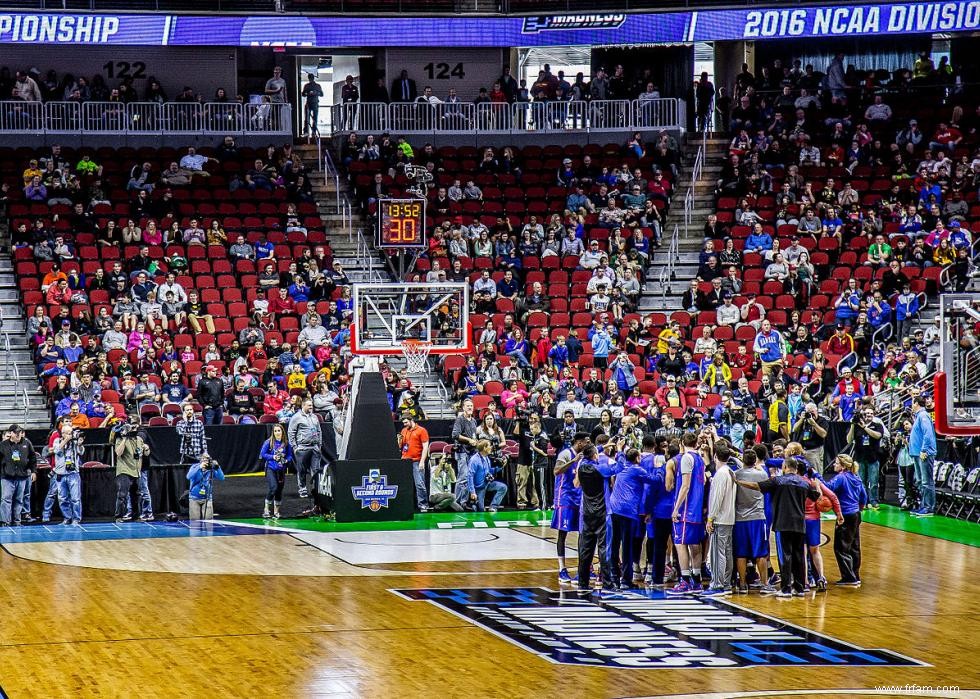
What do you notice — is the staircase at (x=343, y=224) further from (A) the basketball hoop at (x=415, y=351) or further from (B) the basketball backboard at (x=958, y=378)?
(B) the basketball backboard at (x=958, y=378)

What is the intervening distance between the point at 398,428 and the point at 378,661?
12.1m

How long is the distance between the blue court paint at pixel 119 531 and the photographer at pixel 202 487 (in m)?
0.39

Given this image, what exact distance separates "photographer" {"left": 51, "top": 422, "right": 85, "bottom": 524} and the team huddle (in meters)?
8.01

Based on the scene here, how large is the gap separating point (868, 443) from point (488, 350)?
7.57 metres

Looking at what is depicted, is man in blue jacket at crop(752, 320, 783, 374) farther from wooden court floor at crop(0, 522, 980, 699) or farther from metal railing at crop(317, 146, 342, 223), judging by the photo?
metal railing at crop(317, 146, 342, 223)

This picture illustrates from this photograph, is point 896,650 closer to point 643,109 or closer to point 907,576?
point 907,576

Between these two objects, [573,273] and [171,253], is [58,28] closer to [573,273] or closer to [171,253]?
[171,253]

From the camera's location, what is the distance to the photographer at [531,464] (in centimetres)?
2353

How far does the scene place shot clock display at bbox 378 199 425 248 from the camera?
71.4 feet

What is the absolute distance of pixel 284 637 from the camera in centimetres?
1366

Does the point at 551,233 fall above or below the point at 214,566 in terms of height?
above

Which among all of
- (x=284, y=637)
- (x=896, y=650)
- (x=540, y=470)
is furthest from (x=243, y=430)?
(x=896, y=650)

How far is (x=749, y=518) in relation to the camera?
1566 cm

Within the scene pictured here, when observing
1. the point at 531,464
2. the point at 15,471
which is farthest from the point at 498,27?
the point at 15,471
